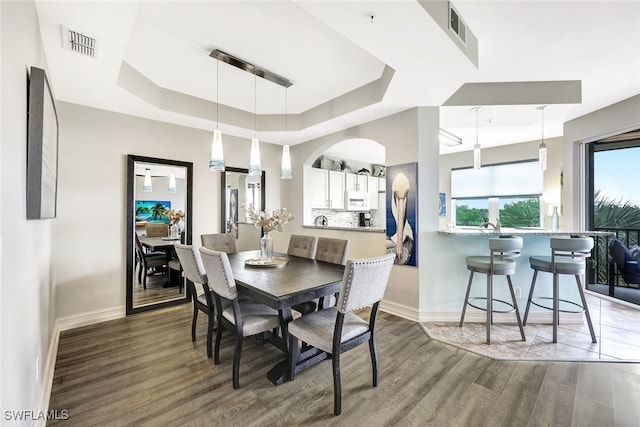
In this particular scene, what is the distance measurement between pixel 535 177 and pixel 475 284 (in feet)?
12.5

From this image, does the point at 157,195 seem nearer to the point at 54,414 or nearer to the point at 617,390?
the point at 54,414

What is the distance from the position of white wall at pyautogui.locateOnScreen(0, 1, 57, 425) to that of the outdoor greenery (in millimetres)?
7211

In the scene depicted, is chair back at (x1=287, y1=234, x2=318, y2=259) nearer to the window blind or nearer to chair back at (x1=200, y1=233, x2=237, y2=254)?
chair back at (x1=200, y1=233, x2=237, y2=254)

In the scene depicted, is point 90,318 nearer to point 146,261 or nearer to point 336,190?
point 146,261

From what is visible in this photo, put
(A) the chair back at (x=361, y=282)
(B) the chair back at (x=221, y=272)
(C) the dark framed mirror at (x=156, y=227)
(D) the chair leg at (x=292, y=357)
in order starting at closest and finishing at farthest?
(A) the chair back at (x=361, y=282) → (B) the chair back at (x=221, y=272) → (D) the chair leg at (x=292, y=357) → (C) the dark framed mirror at (x=156, y=227)

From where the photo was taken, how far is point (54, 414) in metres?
1.75

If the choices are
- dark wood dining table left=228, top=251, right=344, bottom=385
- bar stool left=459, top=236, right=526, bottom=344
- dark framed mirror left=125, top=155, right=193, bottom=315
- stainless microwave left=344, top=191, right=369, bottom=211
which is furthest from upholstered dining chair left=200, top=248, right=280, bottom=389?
stainless microwave left=344, top=191, right=369, bottom=211

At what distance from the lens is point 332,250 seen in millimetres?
3000

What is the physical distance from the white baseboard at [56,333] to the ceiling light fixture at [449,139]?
5.56 meters

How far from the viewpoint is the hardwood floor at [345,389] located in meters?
1.73

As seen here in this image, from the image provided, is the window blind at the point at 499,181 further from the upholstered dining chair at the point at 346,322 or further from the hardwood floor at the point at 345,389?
the upholstered dining chair at the point at 346,322

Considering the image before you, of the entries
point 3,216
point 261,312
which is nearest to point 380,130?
point 261,312

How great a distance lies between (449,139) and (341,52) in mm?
3625

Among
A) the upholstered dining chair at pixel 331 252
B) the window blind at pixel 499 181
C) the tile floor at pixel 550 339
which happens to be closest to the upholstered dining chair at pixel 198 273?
the upholstered dining chair at pixel 331 252
